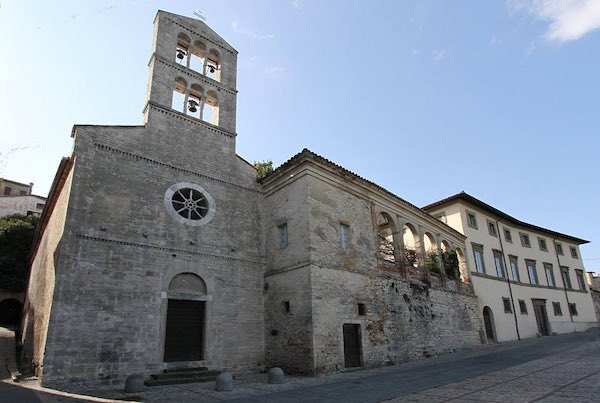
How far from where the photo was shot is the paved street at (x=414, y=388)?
716 cm

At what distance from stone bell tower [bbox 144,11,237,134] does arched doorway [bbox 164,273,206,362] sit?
237 inches

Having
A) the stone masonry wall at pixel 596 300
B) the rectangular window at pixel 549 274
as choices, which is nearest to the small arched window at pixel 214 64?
the rectangular window at pixel 549 274

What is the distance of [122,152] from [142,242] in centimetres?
315

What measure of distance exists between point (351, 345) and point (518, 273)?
2026cm

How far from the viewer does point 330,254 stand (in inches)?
520

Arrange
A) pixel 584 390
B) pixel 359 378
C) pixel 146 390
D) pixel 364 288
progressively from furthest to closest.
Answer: pixel 364 288 → pixel 359 378 → pixel 146 390 → pixel 584 390

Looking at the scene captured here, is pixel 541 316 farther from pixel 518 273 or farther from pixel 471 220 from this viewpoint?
pixel 471 220

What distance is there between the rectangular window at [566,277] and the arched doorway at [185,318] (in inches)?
1270

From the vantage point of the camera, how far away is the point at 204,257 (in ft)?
42.2

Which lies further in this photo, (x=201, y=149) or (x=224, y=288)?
(x=201, y=149)

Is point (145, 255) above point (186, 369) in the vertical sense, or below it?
above

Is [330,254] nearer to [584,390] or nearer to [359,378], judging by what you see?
[359,378]

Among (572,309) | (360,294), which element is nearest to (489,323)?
(572,309)

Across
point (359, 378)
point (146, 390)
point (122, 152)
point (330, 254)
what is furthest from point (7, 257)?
point (359, 378)
